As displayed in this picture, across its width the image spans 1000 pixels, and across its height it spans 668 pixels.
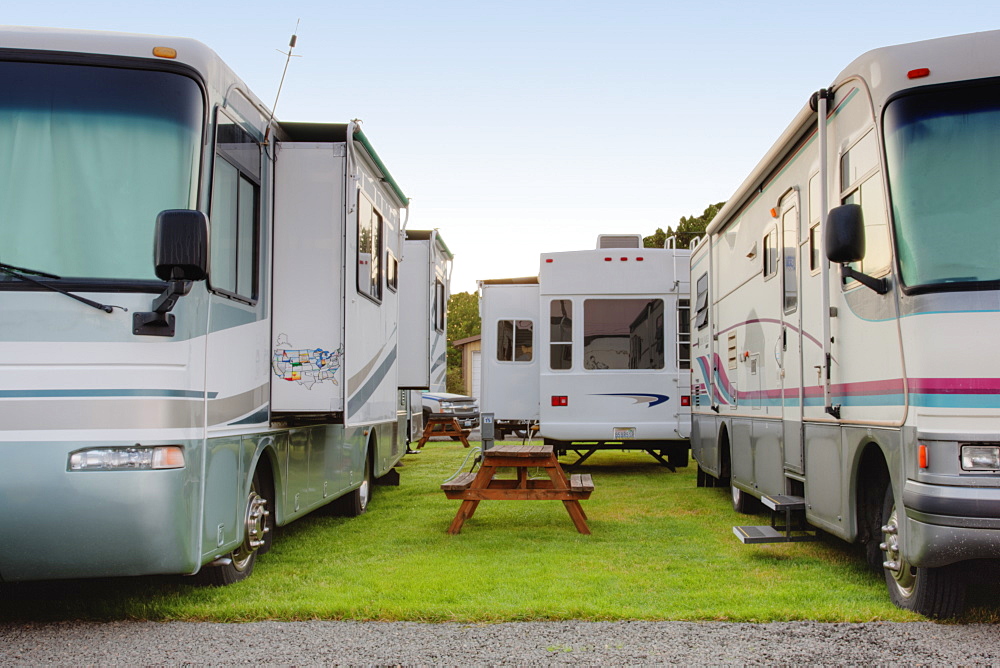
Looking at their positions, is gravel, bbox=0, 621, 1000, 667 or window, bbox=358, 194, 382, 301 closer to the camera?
gravel, bbox=0, 621, 1000, 667

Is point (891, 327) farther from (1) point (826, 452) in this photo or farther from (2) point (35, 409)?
(2) point (35, 409)

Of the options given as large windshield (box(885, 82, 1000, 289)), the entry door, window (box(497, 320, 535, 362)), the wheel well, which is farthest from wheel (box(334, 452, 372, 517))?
large windshield (box(885, 82, 1000, 289))

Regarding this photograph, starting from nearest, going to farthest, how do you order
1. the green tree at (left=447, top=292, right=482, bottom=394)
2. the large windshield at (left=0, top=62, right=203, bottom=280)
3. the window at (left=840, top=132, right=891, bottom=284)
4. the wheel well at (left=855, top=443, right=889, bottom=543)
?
the large windshield at (left=0, top=62, right=203, bottom=280) → the window at (left=840, top=132, right=891, bottom=284) → the wheel well at (left=855, top=443, right=889, bottom=543) → the green tree at (left=447, top=292, right=482, bottom=394)

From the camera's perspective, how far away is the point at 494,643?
439 centimetres

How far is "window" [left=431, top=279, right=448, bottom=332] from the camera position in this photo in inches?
486

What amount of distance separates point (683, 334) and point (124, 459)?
907 centimetres

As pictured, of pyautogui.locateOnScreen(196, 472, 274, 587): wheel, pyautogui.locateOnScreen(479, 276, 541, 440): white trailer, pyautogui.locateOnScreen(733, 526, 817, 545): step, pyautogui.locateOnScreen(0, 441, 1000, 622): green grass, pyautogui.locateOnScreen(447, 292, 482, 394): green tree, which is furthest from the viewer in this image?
pyautogui.locateOnScreen(447, 292, 482, 394): green tree

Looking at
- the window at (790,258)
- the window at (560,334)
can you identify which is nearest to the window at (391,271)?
the window at (560,334)

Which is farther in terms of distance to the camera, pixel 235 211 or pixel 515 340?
pixel 515 340

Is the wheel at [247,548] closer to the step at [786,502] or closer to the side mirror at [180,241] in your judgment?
the side mirror at [180,241]

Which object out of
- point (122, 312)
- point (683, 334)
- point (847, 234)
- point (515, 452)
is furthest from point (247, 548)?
point (683, 334)

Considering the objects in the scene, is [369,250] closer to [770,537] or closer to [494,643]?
[770,537]

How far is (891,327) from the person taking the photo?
4.58 meters

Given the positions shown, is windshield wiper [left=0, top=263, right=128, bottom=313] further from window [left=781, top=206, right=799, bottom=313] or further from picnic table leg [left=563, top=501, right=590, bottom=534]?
window [left=781, top=206, right=799, bottom=313]
